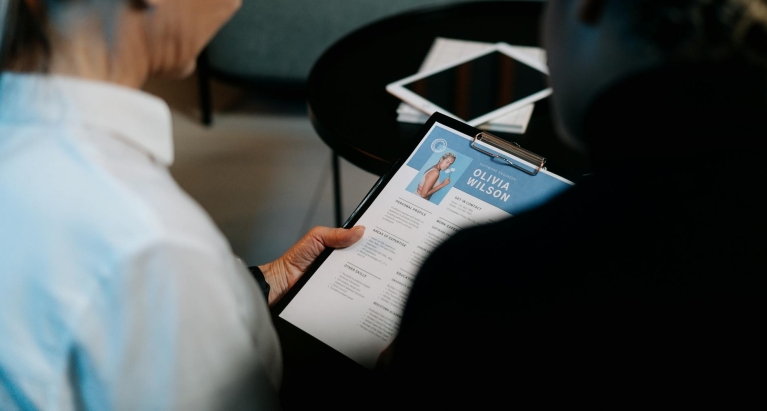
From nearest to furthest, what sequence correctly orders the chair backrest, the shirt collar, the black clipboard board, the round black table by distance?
the shirt collar < the black clipboard board < the round black table < the chair backrest

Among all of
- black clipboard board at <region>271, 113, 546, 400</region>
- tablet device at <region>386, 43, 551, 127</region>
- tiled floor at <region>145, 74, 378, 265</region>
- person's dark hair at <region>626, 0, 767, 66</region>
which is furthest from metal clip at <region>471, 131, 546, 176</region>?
tiled floor at <region>145, 74, 378, 265</region>

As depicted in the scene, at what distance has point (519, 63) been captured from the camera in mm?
1254

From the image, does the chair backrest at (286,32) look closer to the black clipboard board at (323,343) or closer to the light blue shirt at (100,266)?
the black clipboard board at (323,343)

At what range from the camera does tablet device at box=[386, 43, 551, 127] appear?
1.15 metres

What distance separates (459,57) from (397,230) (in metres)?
0.59

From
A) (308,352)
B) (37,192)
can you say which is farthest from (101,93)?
(308,352)

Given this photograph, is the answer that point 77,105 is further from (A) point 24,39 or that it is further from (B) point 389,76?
(B) point 389,76

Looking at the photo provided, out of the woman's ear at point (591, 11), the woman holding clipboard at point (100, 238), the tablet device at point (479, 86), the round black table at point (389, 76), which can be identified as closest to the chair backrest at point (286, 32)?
the round black table at point (389, 76)

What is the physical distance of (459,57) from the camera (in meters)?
1.30

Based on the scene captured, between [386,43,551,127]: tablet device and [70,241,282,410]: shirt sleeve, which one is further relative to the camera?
[386,43,551,127]: tablet device

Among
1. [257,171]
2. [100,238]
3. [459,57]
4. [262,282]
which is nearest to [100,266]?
[100,238]

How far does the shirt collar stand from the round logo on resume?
16.9 inches

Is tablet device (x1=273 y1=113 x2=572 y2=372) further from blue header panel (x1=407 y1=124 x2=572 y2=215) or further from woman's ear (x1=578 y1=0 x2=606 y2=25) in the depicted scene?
woman's ear (x1=578 y1=0 x2=606 y2=25)

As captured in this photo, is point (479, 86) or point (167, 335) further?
point (479, 86)
